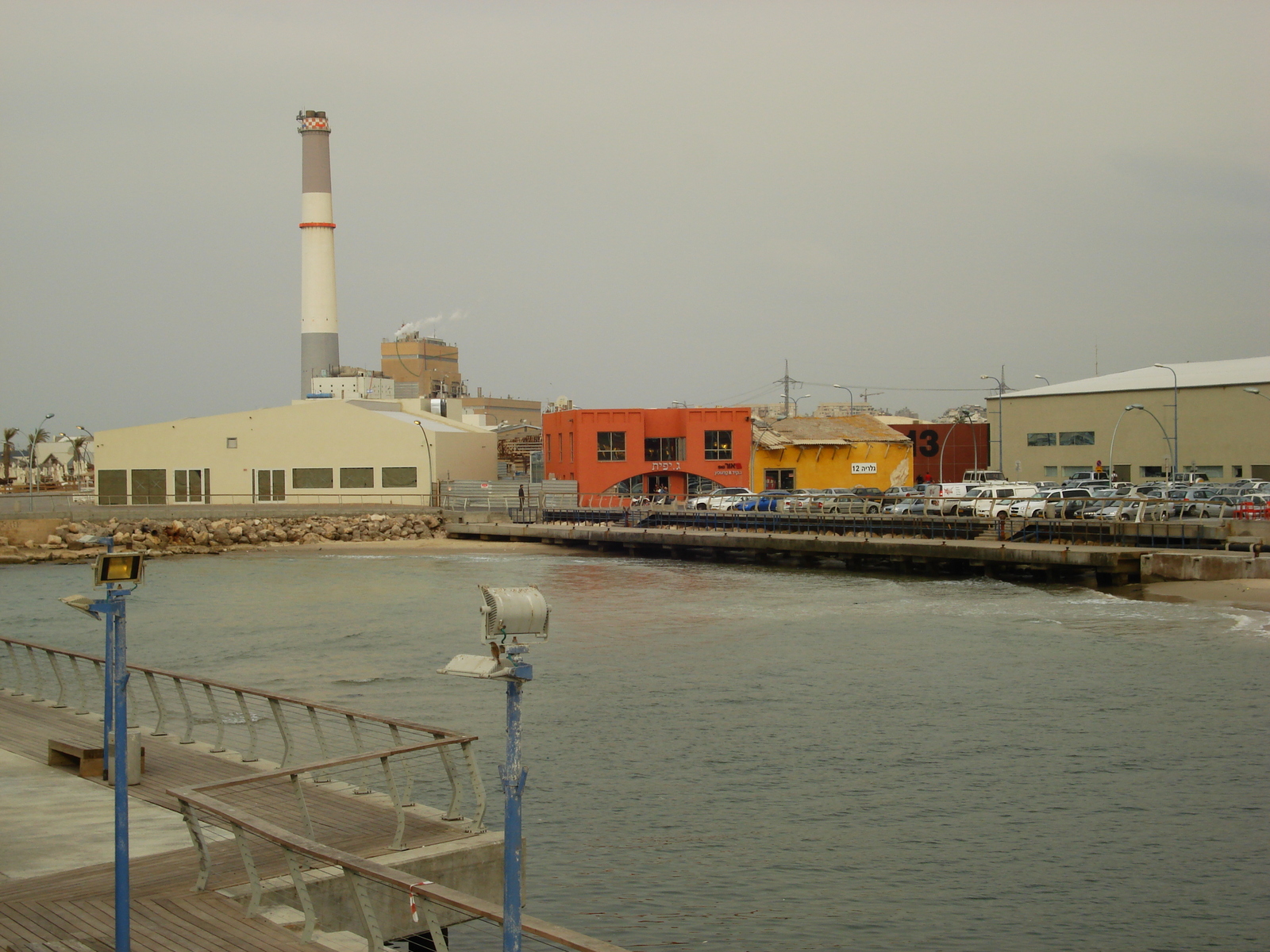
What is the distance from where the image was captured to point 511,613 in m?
6.07

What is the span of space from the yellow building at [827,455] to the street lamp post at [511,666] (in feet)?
228

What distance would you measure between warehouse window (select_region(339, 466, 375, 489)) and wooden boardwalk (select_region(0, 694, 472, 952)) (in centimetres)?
6463

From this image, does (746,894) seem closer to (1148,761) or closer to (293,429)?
(1148,761)

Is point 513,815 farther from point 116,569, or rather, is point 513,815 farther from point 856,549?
point 856,549

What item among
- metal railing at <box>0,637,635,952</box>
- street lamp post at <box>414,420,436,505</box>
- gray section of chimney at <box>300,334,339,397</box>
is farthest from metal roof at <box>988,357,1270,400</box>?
metal railing at <box>0,637,635,952</box>

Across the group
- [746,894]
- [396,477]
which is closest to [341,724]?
[746,894]

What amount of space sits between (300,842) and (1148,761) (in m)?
14.3

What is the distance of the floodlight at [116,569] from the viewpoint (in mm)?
7918

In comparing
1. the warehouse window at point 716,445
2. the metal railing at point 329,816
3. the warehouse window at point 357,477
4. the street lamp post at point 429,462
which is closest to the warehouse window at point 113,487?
the warehouse window at point 357,477

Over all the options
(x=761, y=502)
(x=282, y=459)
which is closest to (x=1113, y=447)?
(x=761, y=502)

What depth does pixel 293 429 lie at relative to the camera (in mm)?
77688

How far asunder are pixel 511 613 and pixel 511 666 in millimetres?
267

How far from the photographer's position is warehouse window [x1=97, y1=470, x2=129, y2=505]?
7869 centimetres

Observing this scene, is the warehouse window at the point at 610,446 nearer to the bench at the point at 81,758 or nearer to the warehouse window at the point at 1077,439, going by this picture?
the warehouse window at the point at 1077,439
